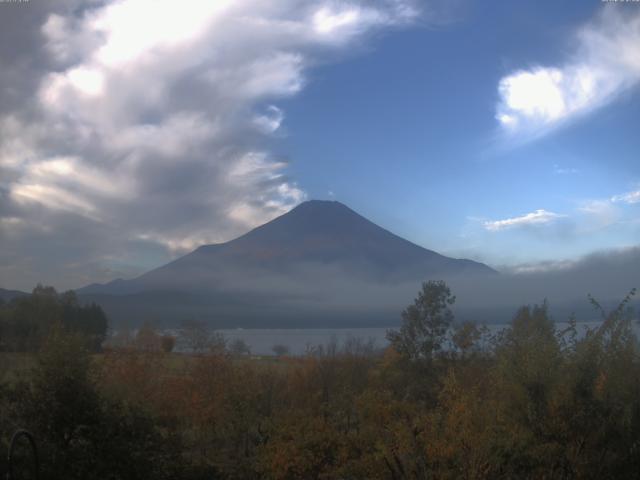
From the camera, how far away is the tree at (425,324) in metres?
46.7

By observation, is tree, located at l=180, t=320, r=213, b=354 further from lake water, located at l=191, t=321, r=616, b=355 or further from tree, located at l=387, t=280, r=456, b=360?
tree, located at l=387, t=280, r=456, b=360

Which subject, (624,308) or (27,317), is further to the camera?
(27,317)

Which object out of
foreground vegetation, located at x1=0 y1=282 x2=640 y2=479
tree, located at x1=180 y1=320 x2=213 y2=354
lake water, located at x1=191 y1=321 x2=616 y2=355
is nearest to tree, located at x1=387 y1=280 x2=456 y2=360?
lake water, located at x1=191 y1=321 x2=616 y2=355

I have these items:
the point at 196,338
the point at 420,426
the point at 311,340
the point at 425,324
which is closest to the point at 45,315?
the point at 196,338

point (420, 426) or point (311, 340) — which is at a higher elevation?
point (420, 426)

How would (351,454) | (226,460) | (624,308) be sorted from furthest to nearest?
(226,460), (351,454), (624,308)

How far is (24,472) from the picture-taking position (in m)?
15.6

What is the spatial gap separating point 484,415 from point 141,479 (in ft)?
34.8

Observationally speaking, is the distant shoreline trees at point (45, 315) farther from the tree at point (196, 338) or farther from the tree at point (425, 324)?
the tree at point (425, 324)

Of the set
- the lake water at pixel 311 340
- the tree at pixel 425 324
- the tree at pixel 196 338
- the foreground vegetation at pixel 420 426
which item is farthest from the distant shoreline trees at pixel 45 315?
the foreground vegetation at pixel 420 426

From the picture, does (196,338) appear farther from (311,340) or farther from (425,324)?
(311,340)

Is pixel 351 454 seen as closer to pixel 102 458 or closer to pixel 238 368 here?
pixel 102 458

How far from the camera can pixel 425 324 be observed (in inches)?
1876

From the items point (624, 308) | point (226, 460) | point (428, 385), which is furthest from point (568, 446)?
point (428, 385)
